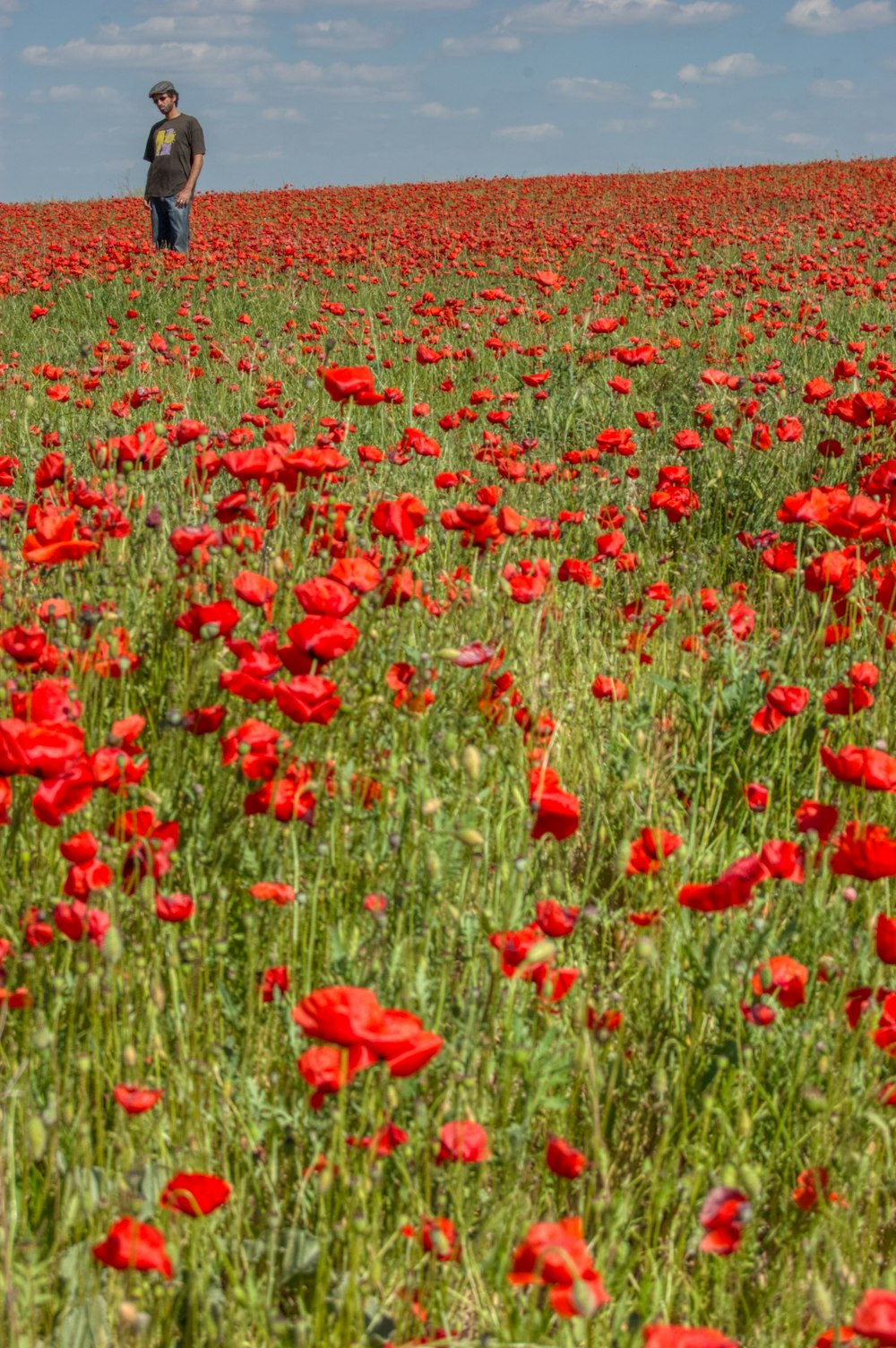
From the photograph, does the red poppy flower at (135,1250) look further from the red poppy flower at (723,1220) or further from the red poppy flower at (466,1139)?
the red poppy flower at (723,1220)

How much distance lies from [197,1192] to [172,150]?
1119cm

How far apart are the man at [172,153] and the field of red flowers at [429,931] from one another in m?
8.28

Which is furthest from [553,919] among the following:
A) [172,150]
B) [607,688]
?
[172,150]

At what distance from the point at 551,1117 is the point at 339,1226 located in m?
0.44

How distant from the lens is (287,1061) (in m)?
1.74

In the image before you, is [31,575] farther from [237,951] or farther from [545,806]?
[545,806]

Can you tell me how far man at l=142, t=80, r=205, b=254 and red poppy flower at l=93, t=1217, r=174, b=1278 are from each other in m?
10.8

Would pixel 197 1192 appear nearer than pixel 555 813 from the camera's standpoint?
Yes

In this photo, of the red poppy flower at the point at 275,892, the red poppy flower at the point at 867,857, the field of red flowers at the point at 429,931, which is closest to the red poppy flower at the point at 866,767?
the field of red flowers at the point at 429,931

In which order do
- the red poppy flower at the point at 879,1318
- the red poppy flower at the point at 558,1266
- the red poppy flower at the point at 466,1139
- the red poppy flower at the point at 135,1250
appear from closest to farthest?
1. the red poppy flower at the point at 879,1318
2. the red poppy flower at the point at 558,1266
3. the red poppy flower at the point at 135,1250
4. the red poppy flower at the point at 466,1139

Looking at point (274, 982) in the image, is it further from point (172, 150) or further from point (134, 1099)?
point (172, 150)

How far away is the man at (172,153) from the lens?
10969 millimetres

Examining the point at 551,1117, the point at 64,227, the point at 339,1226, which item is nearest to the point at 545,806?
the point at 551,1117

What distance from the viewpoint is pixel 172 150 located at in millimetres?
10977
